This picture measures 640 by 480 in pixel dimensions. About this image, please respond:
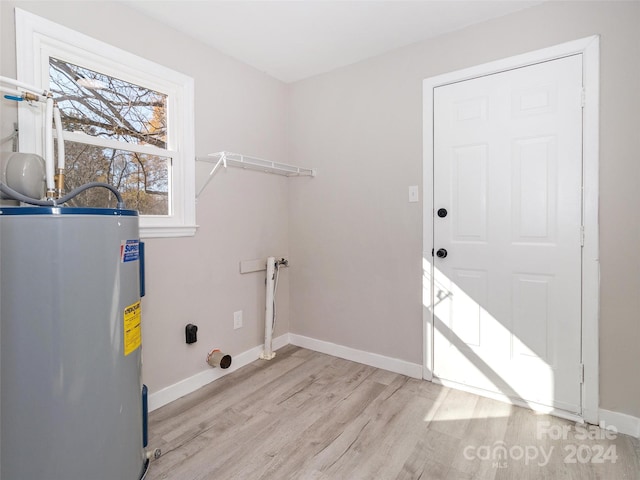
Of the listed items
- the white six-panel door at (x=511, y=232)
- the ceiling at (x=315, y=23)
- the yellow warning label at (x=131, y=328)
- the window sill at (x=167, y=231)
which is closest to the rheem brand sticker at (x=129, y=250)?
the yellow warning label at (x=131, y=328)

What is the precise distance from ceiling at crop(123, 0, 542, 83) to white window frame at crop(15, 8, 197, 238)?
1.15ft

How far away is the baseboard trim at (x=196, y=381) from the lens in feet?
7.00

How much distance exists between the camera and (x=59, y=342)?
1.13 meters

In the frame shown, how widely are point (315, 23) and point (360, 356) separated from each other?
2438 mm

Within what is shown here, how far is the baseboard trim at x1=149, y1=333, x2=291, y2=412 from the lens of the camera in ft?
7.00

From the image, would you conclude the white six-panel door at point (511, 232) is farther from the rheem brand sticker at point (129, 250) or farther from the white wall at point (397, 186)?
the rheem brand sticker at point (129, 250)

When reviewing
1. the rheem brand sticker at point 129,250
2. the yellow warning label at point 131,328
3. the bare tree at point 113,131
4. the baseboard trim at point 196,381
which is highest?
the bare tree at point 113,131

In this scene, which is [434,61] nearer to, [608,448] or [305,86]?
[305,86]

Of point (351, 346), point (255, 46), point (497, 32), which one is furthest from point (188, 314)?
point (497, 32)

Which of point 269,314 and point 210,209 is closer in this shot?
point 210,209

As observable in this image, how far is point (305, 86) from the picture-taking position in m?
3.01

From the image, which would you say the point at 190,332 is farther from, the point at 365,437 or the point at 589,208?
the point at 589,208

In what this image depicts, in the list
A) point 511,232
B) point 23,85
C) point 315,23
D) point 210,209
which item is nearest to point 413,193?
point 511,232

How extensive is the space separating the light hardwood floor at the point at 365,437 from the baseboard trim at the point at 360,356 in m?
0.11
